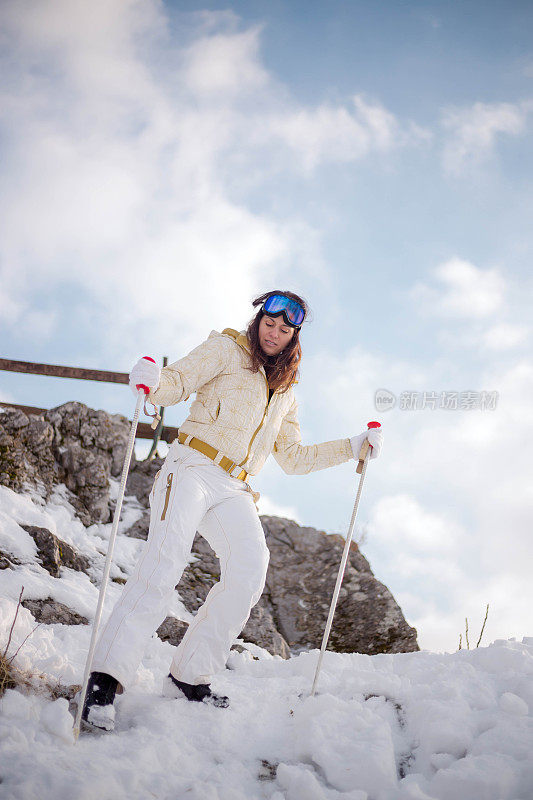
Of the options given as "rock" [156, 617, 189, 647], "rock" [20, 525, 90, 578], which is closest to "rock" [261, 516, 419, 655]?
"rock" [156, 617, 189, 647]

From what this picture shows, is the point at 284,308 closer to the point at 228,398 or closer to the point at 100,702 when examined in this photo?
the point at 228,398

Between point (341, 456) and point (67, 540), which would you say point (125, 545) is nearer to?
point (67, 540)

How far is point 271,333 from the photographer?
3.44 meters

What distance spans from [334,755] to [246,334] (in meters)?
2.34

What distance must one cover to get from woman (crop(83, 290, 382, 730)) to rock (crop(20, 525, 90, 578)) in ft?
5.39

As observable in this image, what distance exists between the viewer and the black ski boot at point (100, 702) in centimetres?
231

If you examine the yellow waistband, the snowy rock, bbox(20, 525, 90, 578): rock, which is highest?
the yellow waistband

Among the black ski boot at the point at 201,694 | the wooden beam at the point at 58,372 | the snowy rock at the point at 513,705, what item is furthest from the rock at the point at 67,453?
the snowy rock at the point at 513,705

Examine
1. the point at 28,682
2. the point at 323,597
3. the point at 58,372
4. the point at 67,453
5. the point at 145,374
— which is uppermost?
the point at 58,372

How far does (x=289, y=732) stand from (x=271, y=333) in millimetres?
2230

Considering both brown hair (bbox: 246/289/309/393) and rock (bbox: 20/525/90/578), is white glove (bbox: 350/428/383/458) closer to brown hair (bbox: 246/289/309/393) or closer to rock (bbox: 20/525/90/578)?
brown hair (bbox: 246/289/309/393)

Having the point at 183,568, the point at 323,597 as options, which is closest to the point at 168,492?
the point at 183,568

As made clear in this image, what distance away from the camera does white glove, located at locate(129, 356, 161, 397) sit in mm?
2723

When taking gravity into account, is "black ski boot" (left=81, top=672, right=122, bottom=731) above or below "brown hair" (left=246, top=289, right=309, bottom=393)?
below
